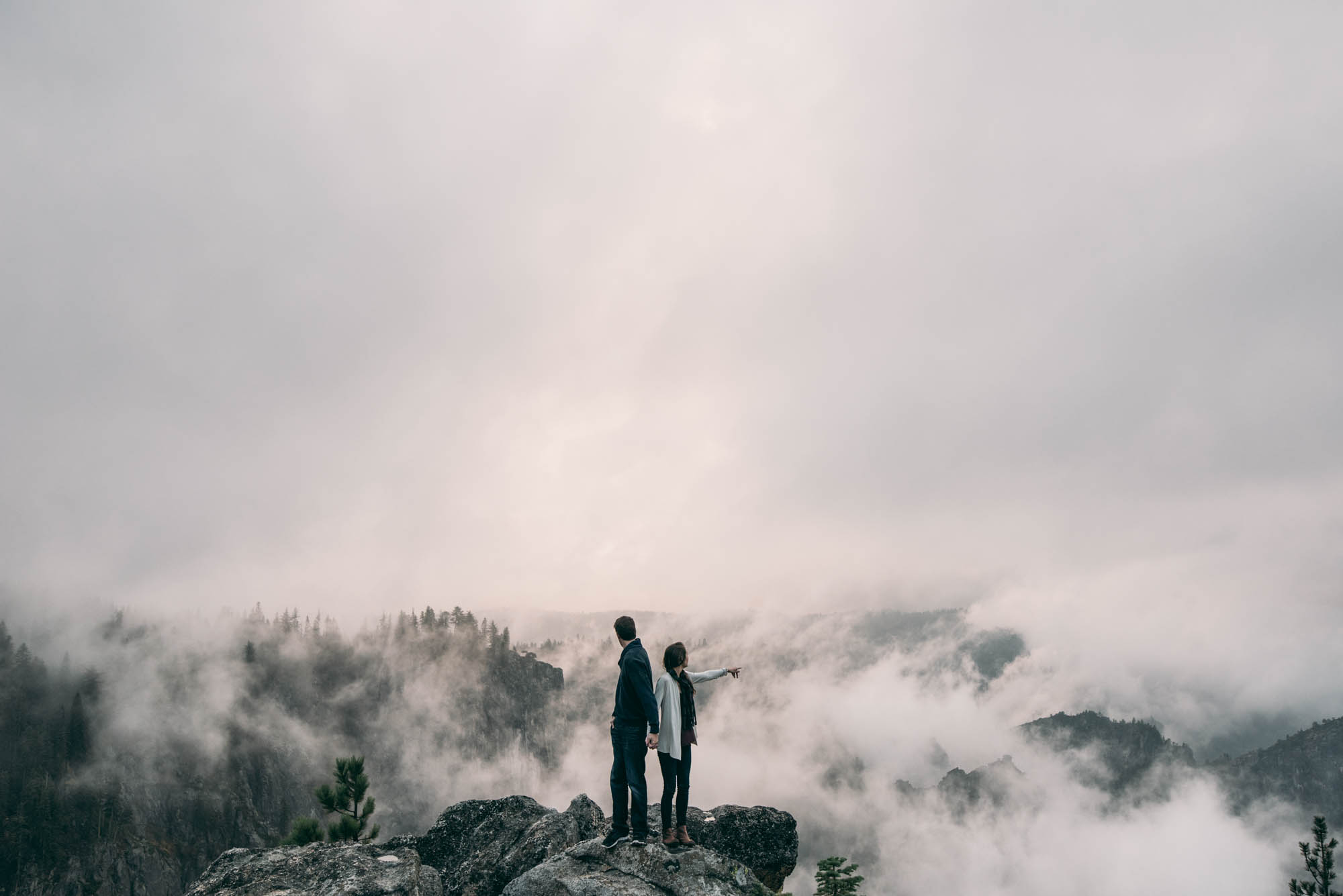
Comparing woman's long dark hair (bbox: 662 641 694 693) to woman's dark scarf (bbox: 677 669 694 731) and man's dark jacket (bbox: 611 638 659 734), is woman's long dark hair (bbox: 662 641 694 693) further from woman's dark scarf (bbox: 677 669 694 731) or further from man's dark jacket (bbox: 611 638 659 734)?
man's dark jacket (bbox: 611 638 659 734)

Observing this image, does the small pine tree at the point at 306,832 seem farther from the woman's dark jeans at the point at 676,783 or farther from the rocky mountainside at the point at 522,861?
the woman's dark jeans at the point at 676,783

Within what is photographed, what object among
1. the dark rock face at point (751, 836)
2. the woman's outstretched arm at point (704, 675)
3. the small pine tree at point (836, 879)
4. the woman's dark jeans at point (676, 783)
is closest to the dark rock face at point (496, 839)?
the dark rock face at point (751, 836)

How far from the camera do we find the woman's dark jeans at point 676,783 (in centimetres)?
1562

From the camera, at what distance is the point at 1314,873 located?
7306 cm

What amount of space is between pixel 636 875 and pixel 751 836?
911 cm

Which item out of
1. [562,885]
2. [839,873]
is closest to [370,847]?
[562,885]

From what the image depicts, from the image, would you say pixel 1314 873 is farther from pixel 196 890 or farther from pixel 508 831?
pixel 196 890

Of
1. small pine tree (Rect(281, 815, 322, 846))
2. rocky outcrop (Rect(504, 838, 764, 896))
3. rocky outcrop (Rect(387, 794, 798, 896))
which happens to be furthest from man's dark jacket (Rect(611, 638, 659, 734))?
small pine tree (Rect(281, 815, 322, 846))

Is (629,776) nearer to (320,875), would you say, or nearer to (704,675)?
(704,675)

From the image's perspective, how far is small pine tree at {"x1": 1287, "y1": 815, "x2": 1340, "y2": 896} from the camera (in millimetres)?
67938

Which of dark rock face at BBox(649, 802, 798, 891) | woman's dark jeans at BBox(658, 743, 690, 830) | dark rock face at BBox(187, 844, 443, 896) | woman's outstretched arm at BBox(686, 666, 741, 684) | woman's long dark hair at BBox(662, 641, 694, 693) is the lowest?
dark rock face at BBox(649, 802, 798, 891)

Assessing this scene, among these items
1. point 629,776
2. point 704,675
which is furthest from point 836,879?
point 704,675

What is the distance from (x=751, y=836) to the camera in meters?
22.6

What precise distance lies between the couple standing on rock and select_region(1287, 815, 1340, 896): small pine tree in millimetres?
84131
